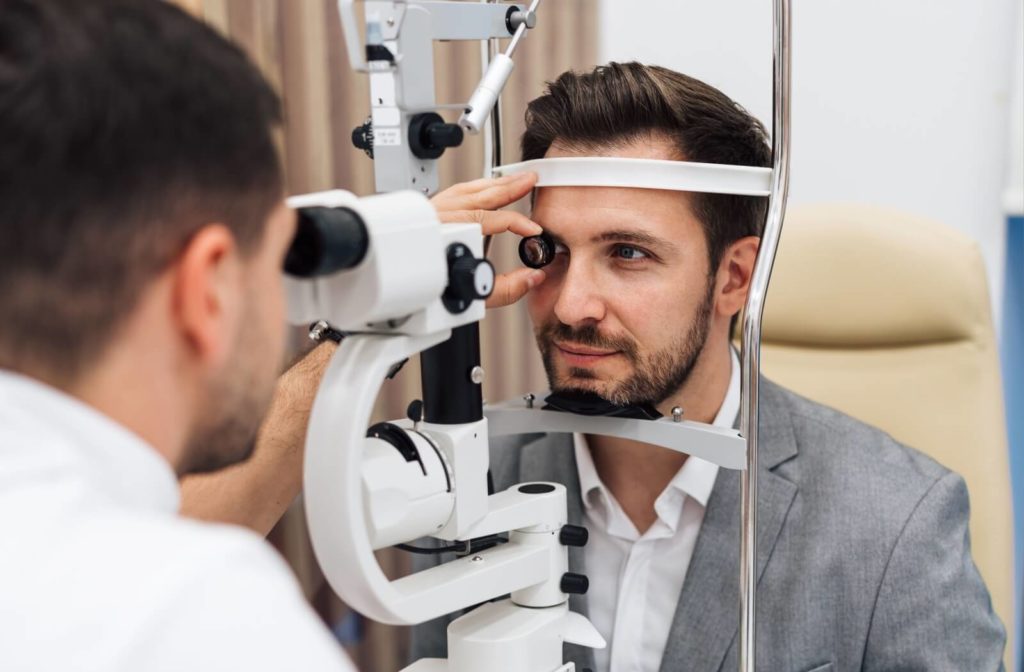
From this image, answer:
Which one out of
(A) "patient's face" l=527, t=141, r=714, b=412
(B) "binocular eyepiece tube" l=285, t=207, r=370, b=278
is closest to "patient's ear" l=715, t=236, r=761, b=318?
(A) "patient's face" l=527, t=141, r=714, b=412

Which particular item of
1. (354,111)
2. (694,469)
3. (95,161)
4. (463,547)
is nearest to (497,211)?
(463,547)

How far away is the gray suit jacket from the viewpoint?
4.00 ft

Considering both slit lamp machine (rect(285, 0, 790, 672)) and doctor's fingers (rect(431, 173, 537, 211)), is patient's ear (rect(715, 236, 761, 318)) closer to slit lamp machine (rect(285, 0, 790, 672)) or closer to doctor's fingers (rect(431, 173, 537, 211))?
slit lamp machine (rect(285, 0, 790, 672))

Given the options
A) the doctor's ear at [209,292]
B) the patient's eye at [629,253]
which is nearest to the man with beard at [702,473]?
the patient's eye at [629,253]

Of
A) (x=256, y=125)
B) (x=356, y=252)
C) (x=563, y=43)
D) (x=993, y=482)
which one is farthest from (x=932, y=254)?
(x=256, y=125)

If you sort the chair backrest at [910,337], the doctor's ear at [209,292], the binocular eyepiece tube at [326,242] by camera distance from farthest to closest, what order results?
1. the chair backrest at [910,337]
2. the binocular eyepiece tube at [326,242]
3. the doctor's ear at [209,292]

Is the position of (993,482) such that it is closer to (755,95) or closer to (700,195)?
(700,195)

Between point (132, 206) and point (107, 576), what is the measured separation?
0.21 metres

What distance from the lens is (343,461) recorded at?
792 millimetres

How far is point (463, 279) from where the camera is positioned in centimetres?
83

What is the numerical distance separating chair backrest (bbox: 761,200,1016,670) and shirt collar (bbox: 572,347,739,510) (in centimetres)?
27

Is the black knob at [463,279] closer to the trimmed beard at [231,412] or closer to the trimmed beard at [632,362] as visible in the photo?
the trimmed beard at [231,412]

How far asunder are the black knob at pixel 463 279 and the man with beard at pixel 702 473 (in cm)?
39

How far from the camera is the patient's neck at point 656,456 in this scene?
4.64 ft
